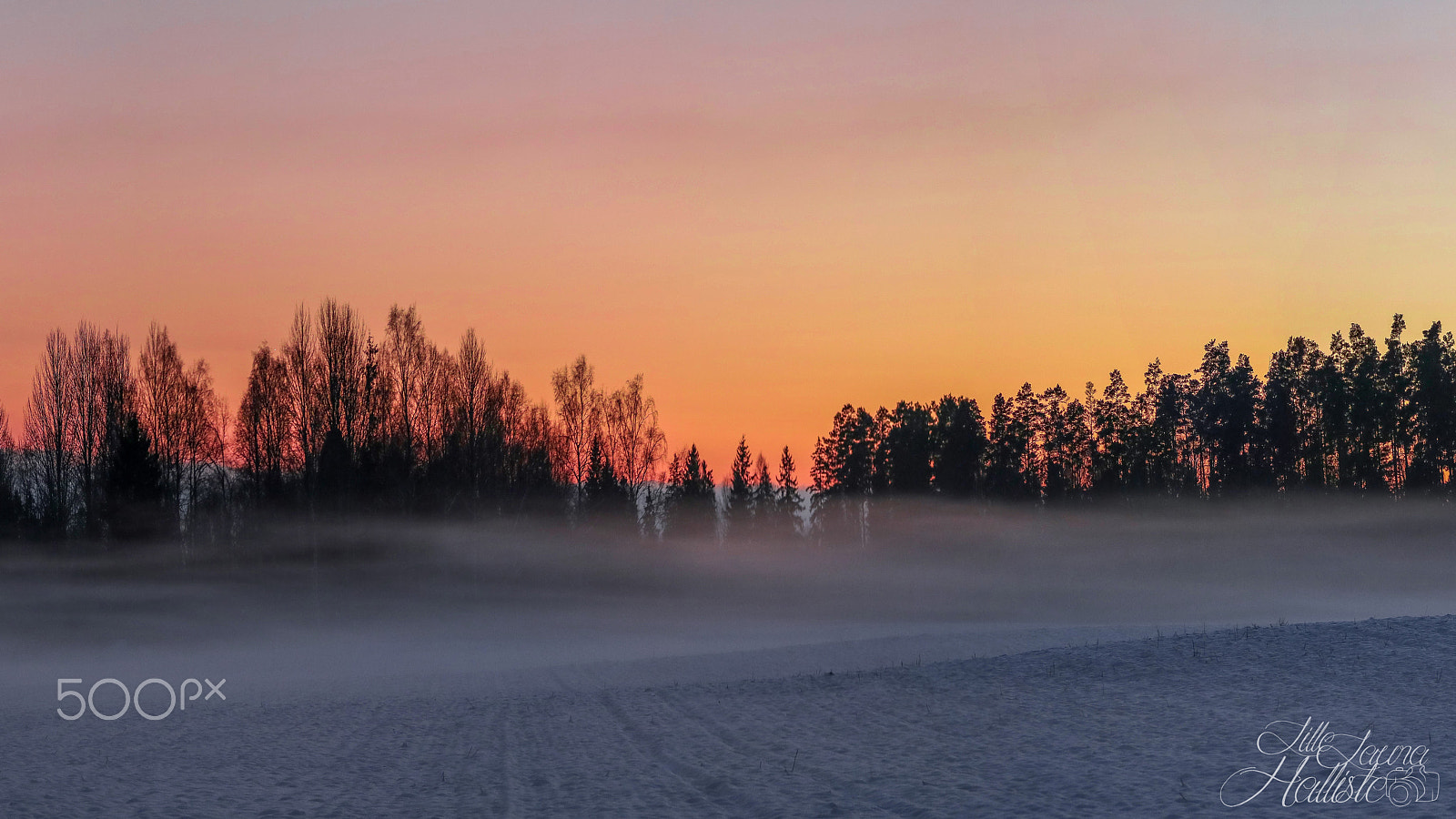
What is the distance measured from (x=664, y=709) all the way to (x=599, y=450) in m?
57.6

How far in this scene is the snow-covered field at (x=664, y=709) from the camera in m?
14.7

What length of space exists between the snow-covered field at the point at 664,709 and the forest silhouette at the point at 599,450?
18.8 feet

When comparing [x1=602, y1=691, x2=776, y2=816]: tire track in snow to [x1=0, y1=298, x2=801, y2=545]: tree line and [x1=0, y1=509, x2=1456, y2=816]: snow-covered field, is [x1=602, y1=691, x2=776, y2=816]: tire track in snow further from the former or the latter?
[x1=0, y1=298, x2=801, y2=545]: tree line

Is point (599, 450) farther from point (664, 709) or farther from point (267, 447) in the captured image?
point (664, 709)

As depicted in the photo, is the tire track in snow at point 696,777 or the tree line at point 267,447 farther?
the tree line at point 267,447

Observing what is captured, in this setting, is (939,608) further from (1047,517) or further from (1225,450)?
(1225,450)

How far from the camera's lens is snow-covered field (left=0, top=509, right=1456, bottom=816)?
14.7 m

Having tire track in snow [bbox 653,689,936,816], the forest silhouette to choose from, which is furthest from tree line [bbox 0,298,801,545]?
tire track in snow [bbox 653,689,936,816]

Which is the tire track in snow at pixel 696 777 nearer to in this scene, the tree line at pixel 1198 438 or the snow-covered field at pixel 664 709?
the snow-covered field at pixel 664 709

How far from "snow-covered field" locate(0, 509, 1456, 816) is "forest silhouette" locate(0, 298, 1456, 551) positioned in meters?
5.73

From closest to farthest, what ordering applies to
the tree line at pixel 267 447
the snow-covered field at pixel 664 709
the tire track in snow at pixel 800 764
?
the tire track in snow at pixel 800 764 → the snow-covered field at pixel 664 709 → the tree line at pixel 267 447

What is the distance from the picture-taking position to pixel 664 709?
77.4 ft

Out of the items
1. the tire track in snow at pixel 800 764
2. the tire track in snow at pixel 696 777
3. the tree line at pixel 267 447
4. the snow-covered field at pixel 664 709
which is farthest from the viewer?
the tree line at pixel 267 447

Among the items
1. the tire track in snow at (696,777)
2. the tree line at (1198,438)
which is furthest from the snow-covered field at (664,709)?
the tree line at (1198,438)
